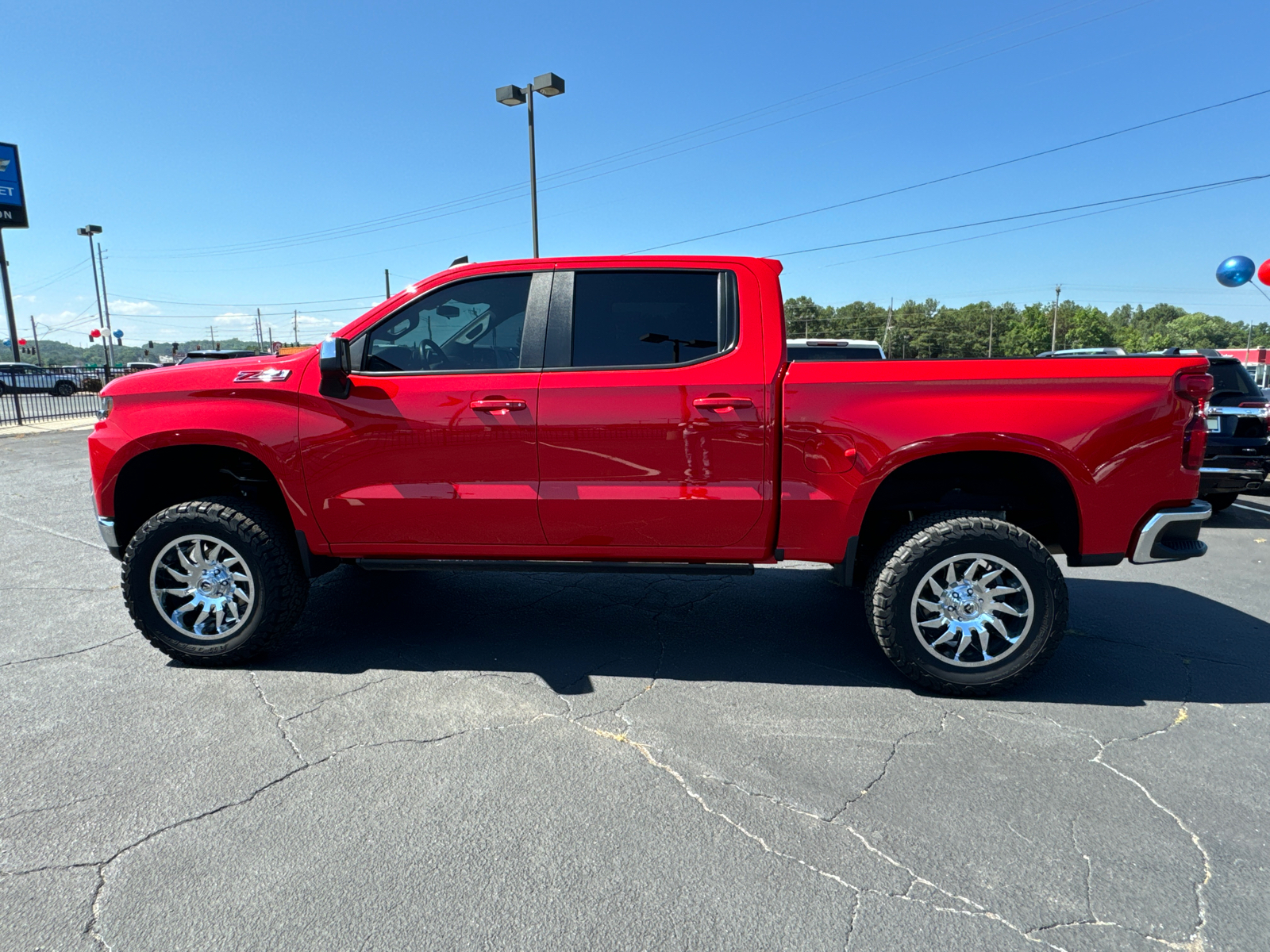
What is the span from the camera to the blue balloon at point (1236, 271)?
1681cm

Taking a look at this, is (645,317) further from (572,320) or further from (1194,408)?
(1194,408)

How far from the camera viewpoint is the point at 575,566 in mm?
3748

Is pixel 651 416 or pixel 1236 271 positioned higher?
pixel 1236 271

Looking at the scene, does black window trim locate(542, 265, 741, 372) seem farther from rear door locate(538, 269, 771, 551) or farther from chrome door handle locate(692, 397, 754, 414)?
chrome door handle locate(692, 397, 754, 414)

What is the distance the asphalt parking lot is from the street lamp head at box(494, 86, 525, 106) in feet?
47.5

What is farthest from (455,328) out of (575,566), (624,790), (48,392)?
(48,392)

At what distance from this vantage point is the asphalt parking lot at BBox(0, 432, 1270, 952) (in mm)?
2117

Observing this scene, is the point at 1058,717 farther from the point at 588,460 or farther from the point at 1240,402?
the point at 1240,402

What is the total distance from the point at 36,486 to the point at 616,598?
8714 mm

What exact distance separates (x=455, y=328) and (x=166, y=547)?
181 centimetres

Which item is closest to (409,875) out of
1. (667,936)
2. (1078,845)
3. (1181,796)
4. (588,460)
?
(667,936)

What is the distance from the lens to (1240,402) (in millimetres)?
7477

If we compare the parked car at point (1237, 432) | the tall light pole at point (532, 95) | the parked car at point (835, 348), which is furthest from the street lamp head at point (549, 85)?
the parked car at point (1237, 432)

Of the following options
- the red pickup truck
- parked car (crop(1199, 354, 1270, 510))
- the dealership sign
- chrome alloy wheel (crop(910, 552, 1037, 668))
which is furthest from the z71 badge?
the dealership sign
